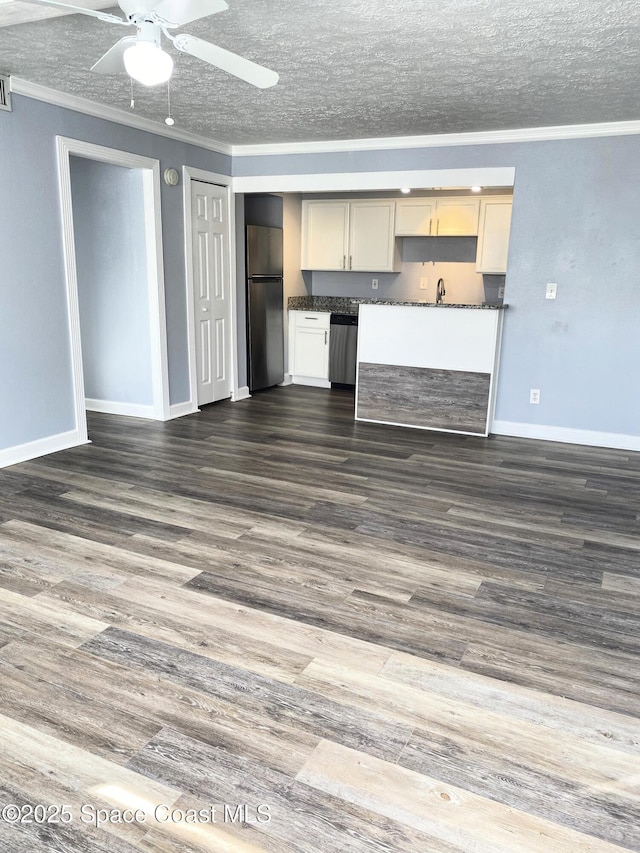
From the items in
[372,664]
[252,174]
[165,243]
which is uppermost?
[252,174]

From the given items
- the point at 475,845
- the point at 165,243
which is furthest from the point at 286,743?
the point at 165,243

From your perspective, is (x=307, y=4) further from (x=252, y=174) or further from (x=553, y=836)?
(x=252, y=174)

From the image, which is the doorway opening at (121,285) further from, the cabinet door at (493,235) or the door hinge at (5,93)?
the cabinet door at (493,235)

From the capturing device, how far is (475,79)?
3.73 metres

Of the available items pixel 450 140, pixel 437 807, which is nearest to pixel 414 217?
pixel 450 140

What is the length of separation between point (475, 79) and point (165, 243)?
9.44 feet

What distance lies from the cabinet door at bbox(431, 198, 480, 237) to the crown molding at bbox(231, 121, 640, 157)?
1.45 m

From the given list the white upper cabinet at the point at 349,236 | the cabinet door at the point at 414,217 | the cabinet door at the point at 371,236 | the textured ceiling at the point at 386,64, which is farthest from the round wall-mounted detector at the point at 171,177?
the cabinet door at the point at 414,217

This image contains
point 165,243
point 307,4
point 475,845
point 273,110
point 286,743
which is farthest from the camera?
point 165,243

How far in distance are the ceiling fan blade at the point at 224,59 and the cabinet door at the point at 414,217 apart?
14.5 feet

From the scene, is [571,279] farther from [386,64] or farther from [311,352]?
[311,352]

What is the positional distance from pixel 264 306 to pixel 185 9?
467 centimetres

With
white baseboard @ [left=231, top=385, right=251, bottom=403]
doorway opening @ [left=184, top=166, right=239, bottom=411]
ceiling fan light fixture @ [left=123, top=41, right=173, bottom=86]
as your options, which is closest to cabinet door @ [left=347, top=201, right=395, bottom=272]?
doorway opening @ [left=184, top=166, right=239, bottom=411]

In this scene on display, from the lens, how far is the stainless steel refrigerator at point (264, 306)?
6.69m
